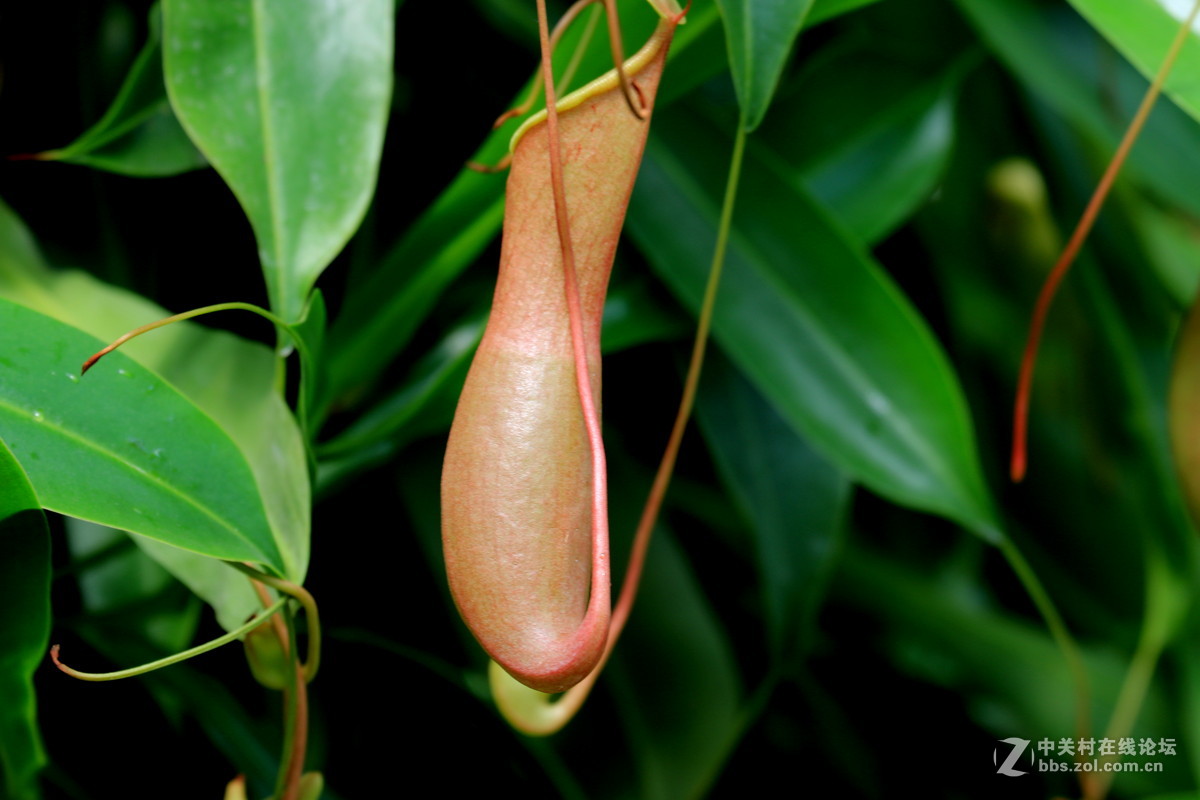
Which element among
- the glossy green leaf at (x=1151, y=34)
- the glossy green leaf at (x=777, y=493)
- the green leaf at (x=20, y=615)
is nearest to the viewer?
the green leaf at (x=20, y=615)

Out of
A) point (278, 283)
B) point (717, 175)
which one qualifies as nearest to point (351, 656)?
point (278, 283)

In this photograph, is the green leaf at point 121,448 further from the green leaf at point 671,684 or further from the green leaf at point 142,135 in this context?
the green leaf at point 671,684

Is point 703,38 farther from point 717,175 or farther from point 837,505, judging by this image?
point 837,505

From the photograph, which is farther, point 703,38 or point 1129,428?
point 1129,428

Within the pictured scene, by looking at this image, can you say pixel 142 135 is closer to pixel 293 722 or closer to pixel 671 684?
pixel 293 722

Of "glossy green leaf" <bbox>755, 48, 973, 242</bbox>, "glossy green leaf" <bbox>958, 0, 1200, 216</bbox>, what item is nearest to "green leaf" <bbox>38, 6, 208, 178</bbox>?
"glossy green leaf" <bbox>755, 48, 973, 242</bbox>

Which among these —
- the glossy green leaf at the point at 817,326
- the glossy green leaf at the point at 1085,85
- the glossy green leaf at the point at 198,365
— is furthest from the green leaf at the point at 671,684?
the glossy green leaf at the point at 1085,85

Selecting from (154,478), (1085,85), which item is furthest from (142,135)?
(1085,85)
